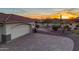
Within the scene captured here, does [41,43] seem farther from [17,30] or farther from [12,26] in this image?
[12,26]

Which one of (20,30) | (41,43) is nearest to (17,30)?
(20,30)

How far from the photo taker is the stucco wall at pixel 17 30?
11.0ft

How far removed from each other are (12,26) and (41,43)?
2.21 ft

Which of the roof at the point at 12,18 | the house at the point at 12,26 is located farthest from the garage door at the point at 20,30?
the roof at the point at 12,18

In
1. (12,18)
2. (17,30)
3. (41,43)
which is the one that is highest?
(12,18)

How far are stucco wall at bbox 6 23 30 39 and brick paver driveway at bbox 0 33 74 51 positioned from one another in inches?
3.6

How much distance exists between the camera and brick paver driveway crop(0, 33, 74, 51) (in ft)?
11.2

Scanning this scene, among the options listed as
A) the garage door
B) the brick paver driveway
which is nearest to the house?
the garage door

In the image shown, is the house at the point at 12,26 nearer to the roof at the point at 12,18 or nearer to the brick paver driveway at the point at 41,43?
the roof at the point at 12,18

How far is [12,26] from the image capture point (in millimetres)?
3352

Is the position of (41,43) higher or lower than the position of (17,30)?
lower

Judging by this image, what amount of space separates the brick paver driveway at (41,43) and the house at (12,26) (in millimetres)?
120

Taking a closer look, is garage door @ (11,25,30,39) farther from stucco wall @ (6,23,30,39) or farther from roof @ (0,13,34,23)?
roof @ (0,13,34,23)
